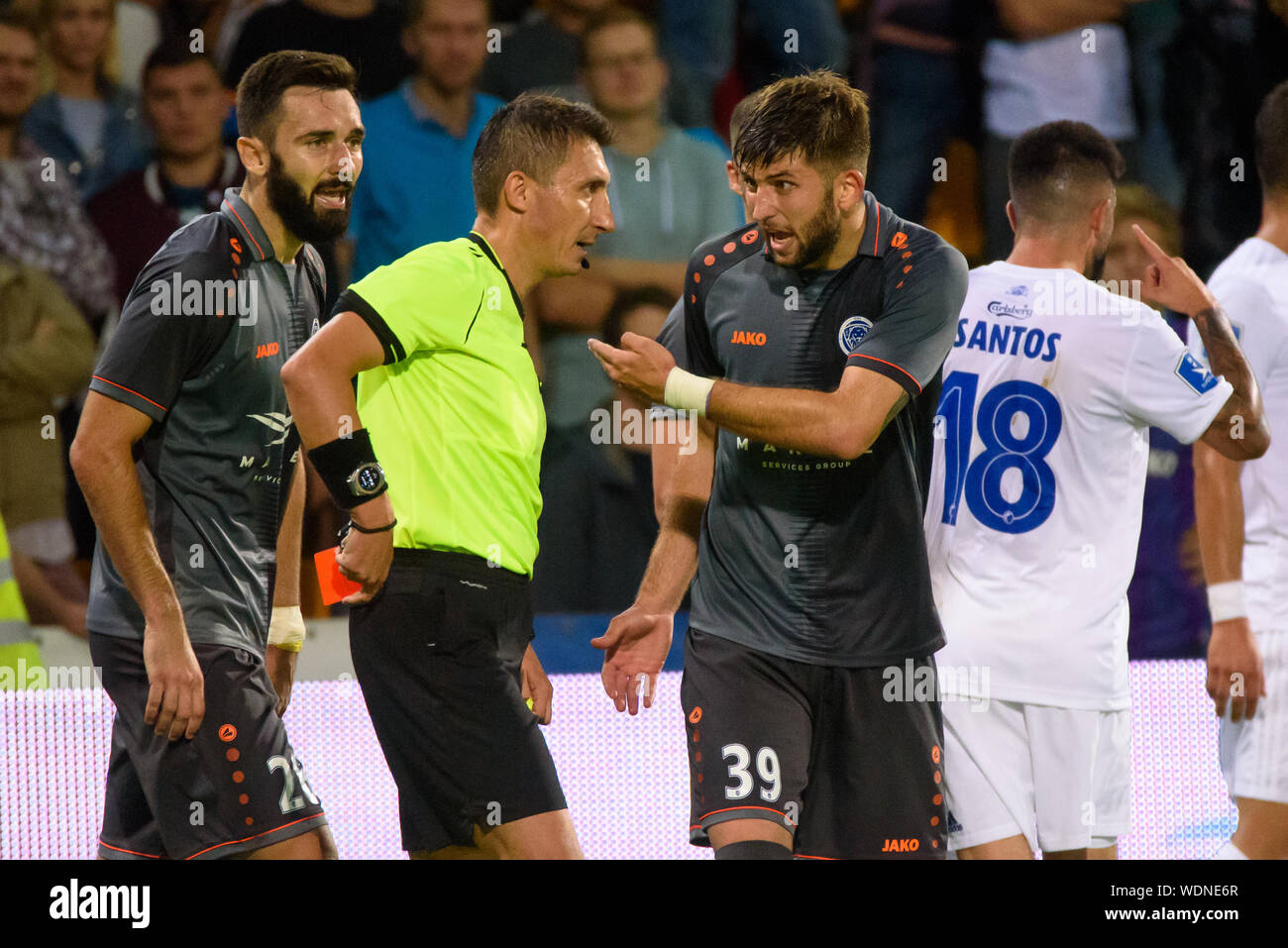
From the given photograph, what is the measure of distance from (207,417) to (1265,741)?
106 inches

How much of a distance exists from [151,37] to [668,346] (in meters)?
3.65

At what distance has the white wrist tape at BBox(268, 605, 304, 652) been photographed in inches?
138

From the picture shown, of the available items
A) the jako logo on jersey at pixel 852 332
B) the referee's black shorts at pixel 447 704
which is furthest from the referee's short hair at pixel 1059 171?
the referee's black shorts at pixel 447 704

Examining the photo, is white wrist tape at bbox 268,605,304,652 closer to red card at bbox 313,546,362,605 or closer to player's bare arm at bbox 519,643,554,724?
red card at bbox 313,546,362,605

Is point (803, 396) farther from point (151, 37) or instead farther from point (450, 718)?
point (151, 37)

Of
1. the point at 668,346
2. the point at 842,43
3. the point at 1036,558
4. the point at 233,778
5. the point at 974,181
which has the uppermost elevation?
the point at 842,43

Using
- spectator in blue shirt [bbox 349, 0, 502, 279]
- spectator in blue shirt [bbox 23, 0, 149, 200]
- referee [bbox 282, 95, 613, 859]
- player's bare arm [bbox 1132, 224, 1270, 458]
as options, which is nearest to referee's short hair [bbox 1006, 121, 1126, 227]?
player's bare arm [bbox 1132, 224, 1270, 458]

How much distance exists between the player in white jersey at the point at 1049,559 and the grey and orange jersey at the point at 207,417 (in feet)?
5.03

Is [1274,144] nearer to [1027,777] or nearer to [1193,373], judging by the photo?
[1193,373]

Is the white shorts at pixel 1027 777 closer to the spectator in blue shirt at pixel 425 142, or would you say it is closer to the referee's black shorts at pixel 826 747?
the referee's black shorts at pixel 826 747

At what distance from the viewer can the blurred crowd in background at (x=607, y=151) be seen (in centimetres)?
583

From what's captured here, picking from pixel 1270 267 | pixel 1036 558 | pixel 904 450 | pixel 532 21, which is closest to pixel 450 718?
pixel 904 450

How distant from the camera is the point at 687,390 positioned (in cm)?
308

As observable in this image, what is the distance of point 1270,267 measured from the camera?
409cm
